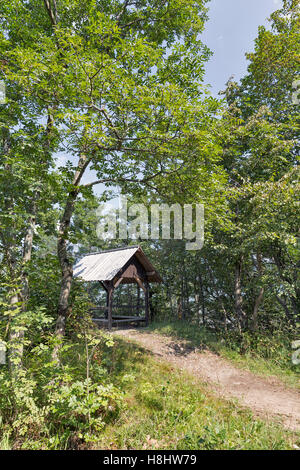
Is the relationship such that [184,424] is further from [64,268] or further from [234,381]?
[64,268]

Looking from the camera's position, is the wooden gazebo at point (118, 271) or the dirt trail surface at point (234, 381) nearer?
the dirt trail surface at point (234, 381)

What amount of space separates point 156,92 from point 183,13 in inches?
191

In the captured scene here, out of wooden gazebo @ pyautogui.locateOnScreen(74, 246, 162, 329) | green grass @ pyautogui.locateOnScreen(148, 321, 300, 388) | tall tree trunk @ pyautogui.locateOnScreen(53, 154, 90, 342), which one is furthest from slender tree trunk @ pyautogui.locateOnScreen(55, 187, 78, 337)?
wooden gazebo @ pyautogui.locateOnScreen(74, 246, 162, 329)

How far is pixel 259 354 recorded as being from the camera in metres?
8.71

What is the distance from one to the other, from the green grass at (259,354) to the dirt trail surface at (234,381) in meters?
0.37

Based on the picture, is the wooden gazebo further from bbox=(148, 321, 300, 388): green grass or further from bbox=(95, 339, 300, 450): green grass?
bbox=(95, 339, 300, 450): green grass

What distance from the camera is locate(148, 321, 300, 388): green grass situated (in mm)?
7309

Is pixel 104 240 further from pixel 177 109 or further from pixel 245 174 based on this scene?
pixel 177 109

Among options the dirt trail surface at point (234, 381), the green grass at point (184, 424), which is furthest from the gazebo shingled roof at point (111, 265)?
the green grass at point (184, 424)

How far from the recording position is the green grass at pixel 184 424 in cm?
336

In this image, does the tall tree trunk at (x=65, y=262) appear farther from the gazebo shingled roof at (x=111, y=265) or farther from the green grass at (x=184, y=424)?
the gazebo shingled roof at (x=111, y=265)

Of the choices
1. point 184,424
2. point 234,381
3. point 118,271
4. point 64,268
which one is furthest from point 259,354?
point 118,271

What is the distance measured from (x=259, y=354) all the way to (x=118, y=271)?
8.20 m

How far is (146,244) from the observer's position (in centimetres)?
2042
